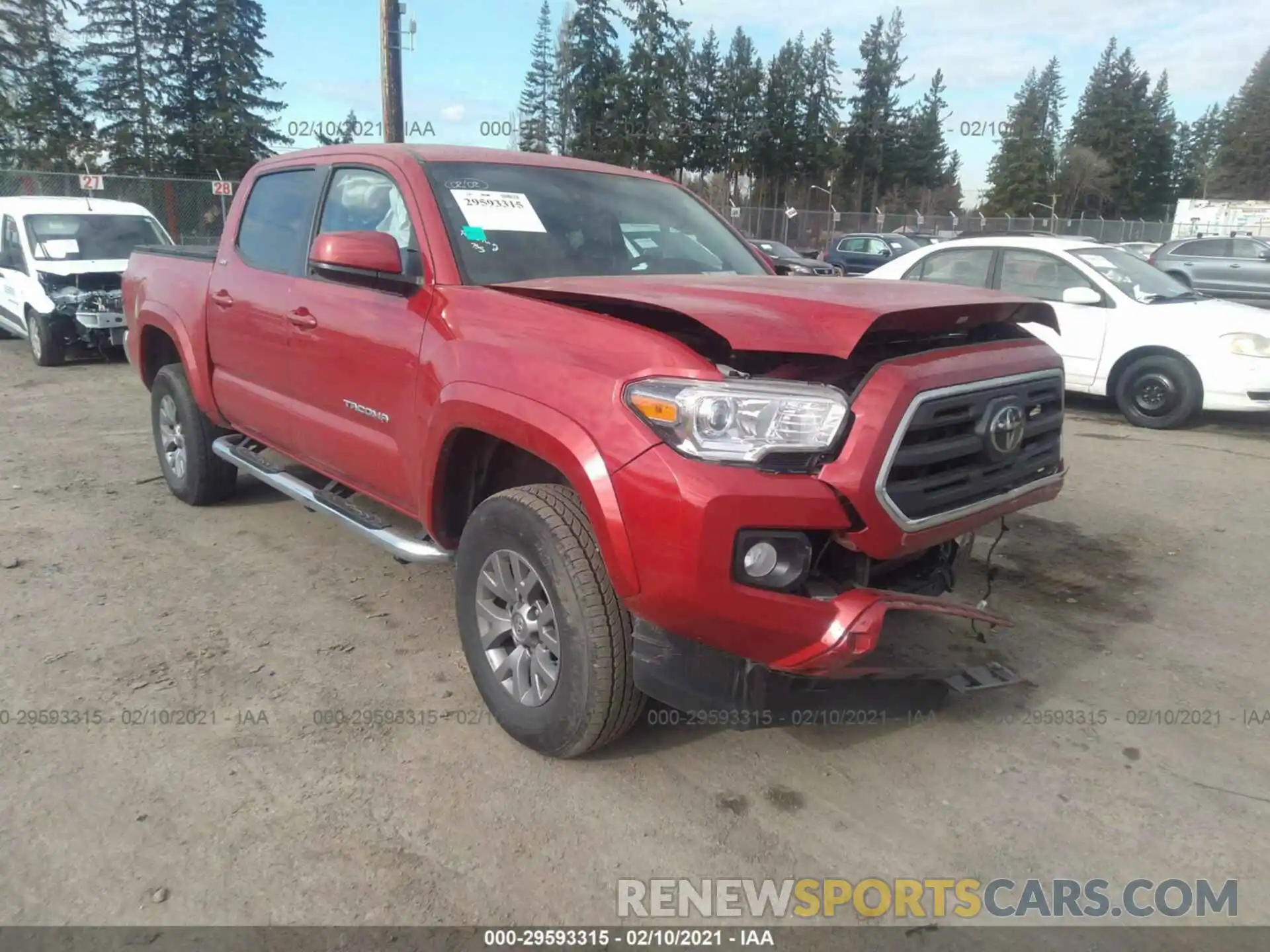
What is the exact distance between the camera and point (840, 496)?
241 centimetres

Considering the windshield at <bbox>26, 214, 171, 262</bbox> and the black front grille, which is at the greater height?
the windshield at <bbox>26, 214, 171, 262</bbox>

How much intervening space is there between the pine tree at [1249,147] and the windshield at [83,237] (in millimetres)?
80430

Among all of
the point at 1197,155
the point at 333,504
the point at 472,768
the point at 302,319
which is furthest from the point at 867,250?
the point at 1197,155

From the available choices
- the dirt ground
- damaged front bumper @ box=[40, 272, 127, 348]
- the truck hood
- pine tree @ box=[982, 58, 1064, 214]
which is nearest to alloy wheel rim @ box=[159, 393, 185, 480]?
the dirt ground

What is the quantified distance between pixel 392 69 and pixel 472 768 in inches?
492

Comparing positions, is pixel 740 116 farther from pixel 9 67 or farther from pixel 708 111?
pixel 9 67

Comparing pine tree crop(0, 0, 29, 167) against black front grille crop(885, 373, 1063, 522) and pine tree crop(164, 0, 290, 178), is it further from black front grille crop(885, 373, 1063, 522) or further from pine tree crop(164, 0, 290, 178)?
black front grille crop(885, 373, 1063, 522)

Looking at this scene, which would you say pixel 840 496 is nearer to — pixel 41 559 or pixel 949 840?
pixel 949 840

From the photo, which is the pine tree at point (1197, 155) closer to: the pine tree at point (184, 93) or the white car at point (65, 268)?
the pine tree at point (184, 93)

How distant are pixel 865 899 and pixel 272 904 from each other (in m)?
1.54

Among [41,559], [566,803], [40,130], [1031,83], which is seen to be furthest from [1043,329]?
[1031,83]

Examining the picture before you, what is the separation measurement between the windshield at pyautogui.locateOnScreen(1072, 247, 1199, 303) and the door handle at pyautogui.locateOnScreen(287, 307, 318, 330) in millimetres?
7273

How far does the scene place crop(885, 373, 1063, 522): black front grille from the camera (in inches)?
99.7

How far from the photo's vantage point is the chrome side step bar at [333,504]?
3439 mm
